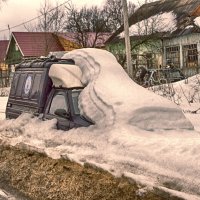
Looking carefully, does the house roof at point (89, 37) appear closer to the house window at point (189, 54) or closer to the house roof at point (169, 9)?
the house roof at point (169, 9)

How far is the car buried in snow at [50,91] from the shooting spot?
8258 millimetres

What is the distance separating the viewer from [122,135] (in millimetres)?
6734

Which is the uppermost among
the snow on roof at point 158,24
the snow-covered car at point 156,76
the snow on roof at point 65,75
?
the snow on roof at point 158,24

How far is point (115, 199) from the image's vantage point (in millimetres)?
5543

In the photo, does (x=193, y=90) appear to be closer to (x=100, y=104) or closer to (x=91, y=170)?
(x=100, y=104)

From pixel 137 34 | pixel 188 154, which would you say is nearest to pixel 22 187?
pixel 188 154

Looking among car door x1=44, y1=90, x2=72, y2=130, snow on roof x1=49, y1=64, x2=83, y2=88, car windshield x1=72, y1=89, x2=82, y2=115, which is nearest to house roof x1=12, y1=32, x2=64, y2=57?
snow on roof x1=49, y1=64, x2=83, y2=88

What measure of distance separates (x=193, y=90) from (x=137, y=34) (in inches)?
683

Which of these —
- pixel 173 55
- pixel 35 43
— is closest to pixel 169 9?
pixel 173 55

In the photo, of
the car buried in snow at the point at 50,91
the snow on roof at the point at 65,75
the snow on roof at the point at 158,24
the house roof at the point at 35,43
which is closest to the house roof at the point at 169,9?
the snow on roof at the point at 158,24

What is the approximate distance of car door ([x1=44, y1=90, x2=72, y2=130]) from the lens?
8195mm

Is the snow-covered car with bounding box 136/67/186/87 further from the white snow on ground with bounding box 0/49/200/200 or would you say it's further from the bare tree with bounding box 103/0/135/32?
the bare tree with bounding box 103/0/135/32

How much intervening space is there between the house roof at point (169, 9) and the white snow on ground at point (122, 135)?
69.2ft

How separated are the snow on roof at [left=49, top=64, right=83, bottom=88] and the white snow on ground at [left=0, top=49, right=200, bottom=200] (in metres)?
0.15
